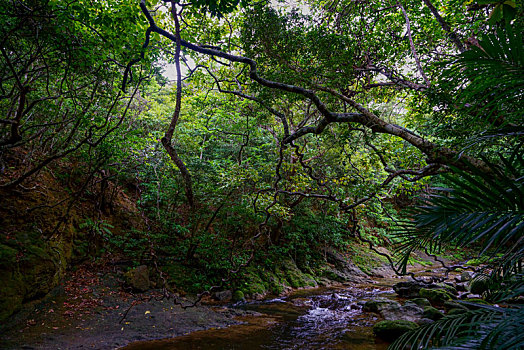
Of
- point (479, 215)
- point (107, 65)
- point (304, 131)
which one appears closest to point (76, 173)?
point (107, 65)

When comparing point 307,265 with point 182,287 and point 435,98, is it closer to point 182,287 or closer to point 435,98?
point 182,287

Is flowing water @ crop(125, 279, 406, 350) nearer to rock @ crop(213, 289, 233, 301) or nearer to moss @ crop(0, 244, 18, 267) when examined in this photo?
rock @ crop(213, 289, 233, 301)

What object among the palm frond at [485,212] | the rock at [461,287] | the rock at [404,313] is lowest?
the rock at [461,287]

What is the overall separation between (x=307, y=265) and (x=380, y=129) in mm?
9292

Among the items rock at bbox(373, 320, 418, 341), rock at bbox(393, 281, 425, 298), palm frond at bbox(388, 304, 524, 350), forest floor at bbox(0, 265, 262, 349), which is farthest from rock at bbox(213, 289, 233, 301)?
palm frond at bbox(388, 304, 524, 350)

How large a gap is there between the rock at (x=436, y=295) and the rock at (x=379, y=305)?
2.21 metres

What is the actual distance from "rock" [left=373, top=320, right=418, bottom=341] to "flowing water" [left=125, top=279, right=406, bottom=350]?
0.73ft

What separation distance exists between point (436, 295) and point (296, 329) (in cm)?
581

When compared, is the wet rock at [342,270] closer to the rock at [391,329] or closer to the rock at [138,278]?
the rock at [391,329]

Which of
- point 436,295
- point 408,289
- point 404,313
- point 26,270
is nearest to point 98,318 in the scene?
point 26,270

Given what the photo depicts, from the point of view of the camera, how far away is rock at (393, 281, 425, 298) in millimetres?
9508

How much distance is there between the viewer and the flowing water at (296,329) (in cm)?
516

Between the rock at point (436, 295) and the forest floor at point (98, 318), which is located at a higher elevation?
the forest floor at point (98, 318)

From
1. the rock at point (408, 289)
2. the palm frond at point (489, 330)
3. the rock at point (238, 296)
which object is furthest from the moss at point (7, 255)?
the rock at point (408, 289)
